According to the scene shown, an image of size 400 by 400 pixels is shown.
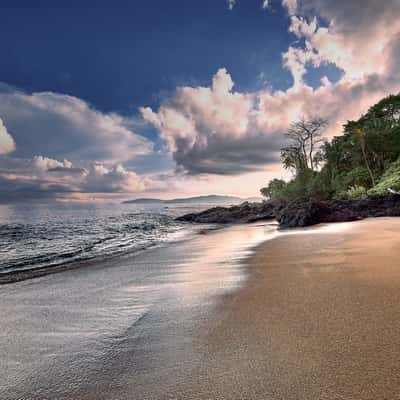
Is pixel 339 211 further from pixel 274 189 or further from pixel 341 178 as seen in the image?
pixel 274 189

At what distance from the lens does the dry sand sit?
1397mm

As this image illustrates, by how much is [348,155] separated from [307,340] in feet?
119

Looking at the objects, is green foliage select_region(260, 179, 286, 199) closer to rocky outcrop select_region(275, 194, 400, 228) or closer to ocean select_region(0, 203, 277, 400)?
rocky outcrop select_region(275, 194, 400, 228)

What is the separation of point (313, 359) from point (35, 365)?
1938 millimetres

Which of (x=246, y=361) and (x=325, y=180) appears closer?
(x=246, y=361)

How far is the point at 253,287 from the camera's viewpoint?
3.35m

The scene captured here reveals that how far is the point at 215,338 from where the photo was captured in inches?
80.3

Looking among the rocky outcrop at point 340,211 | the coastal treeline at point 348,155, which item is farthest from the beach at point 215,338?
the coastal treeline at point 348,155

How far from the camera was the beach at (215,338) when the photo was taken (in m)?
1.47

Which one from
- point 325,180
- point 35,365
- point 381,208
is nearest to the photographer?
point 35,365

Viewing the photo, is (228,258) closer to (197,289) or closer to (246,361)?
(197,289)

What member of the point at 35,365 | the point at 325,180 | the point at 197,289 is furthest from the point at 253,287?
the point at 325,180

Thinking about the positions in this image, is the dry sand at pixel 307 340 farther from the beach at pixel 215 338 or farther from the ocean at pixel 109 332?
the ocean at pixel 109 332

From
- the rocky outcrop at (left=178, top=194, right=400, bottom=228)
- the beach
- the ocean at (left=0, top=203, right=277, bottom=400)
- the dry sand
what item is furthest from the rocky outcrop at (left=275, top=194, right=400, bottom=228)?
the dry sand
